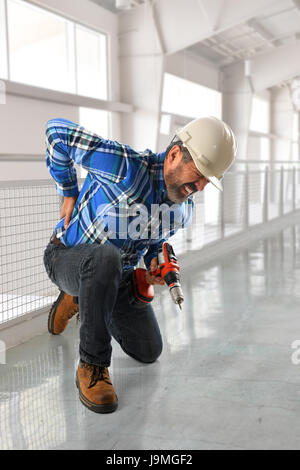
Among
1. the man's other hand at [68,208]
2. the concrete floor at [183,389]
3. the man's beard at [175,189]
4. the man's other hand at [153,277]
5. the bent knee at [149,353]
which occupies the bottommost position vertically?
the concrete floor at [183,389]

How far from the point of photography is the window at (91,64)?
7871mm

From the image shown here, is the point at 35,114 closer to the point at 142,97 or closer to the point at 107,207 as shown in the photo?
the point at 142,97

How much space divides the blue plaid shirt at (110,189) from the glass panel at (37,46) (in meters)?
4.58

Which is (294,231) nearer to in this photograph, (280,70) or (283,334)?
(280,70)

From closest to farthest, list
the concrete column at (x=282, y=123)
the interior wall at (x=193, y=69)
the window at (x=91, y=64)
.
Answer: the window at (x=91, y=64)
the interior wall at (x=193, y=69)
the concrete column at (x=282, y=123)

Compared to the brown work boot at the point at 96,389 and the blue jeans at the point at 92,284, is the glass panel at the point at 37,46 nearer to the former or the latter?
the blue jeans at the point at 92,284

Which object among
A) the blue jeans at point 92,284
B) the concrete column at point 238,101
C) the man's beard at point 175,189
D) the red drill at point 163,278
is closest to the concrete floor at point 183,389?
the blue jeans at point 92,284

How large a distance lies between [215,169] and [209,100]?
33.6ft

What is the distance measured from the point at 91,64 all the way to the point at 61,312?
235 inches

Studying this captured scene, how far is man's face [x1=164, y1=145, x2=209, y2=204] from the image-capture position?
2211mm

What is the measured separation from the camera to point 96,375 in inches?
89.6

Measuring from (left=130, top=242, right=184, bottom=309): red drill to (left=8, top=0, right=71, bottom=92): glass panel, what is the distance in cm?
485

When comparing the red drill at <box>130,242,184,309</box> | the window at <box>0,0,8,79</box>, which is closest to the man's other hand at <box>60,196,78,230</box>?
the red drill at <box>130,242,184,309</box>

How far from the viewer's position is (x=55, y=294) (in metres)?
3.60
